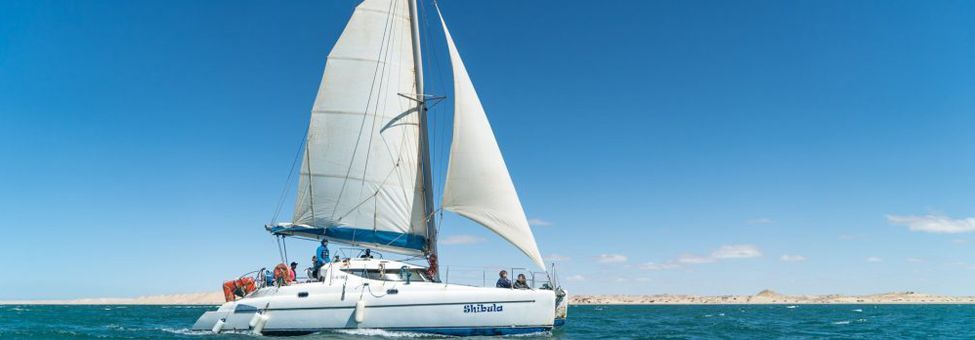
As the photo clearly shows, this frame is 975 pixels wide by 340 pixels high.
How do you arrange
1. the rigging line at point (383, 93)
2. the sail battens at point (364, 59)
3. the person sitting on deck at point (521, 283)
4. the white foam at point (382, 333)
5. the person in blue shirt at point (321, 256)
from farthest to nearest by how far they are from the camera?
1. the sail battens at point (364, 59)
2. the rigging line at point (383, 93)
3. the person in blue shirt at point (321, 256)
4. the person sitting on deck at point (521, 283)
5. the white foam at point (382, 333)

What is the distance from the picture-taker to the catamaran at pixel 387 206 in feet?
67.0

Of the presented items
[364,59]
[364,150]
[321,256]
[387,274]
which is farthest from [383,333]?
[364,59]

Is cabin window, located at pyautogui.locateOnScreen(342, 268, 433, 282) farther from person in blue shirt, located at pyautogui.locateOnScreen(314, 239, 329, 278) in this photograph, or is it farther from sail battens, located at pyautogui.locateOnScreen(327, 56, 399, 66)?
sail battens, located at pyautogui.locateOnScreen(327, 56, 399, 66)

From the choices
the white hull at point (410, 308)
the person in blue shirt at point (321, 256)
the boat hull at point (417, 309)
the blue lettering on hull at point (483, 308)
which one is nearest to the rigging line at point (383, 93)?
the person in blue shirt at point (321, 256)

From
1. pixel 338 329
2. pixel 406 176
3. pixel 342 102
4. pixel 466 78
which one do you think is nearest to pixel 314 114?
pixel 342 102

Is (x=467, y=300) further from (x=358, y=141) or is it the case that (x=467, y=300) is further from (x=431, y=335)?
(x=358, y=141)

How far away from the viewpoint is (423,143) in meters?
24.7

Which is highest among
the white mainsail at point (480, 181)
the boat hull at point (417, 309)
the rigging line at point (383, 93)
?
the rigging line at point (383, 93)

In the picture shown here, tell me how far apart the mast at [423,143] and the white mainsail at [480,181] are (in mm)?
1809

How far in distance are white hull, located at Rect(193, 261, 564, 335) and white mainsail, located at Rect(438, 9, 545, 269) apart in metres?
1.79

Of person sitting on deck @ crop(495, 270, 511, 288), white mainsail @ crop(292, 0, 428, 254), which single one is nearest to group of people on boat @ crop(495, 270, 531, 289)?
person sitting on deck @ crop(495, 270, 511, 288)

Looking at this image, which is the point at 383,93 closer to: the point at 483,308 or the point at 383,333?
the point at 383,333

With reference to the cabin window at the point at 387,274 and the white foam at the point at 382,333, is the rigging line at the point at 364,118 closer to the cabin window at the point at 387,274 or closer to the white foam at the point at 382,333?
the cabin window at the point at 387,274

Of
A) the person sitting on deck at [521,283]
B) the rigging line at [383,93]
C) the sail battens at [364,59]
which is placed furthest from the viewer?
the sail battens at [364,59]
